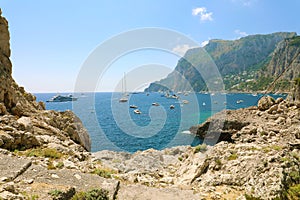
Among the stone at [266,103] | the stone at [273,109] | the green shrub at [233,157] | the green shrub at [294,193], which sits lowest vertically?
the green shrub at [294,193]

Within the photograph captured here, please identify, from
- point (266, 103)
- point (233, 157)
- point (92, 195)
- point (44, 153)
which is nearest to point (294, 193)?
point (233, 157)

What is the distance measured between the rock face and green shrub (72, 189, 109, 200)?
7.13 meters

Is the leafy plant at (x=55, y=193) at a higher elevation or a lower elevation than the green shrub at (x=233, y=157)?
higher

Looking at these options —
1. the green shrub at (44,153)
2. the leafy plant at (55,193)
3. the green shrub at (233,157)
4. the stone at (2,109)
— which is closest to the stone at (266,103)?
the green shrub at (233,157)

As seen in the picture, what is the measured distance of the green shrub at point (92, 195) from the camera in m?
8.06

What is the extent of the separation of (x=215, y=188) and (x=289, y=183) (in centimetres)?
334

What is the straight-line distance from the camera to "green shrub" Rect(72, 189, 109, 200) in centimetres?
806

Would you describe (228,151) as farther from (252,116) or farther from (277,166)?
(252,116)

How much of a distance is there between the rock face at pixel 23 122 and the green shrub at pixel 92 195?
7.13m

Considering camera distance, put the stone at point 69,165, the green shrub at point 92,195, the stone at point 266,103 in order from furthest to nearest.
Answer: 1. the stone at point 266,103
2. the stone at point 69,165
3. the green shrub at point 92,195

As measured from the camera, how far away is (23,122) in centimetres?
1564

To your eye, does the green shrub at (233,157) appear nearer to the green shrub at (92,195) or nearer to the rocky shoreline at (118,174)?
the rocky shoreline at (118,174)

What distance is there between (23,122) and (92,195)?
10.8 m

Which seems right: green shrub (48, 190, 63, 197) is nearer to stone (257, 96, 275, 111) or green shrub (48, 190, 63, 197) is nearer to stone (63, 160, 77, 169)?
stone (63, 160, 77, 169)
